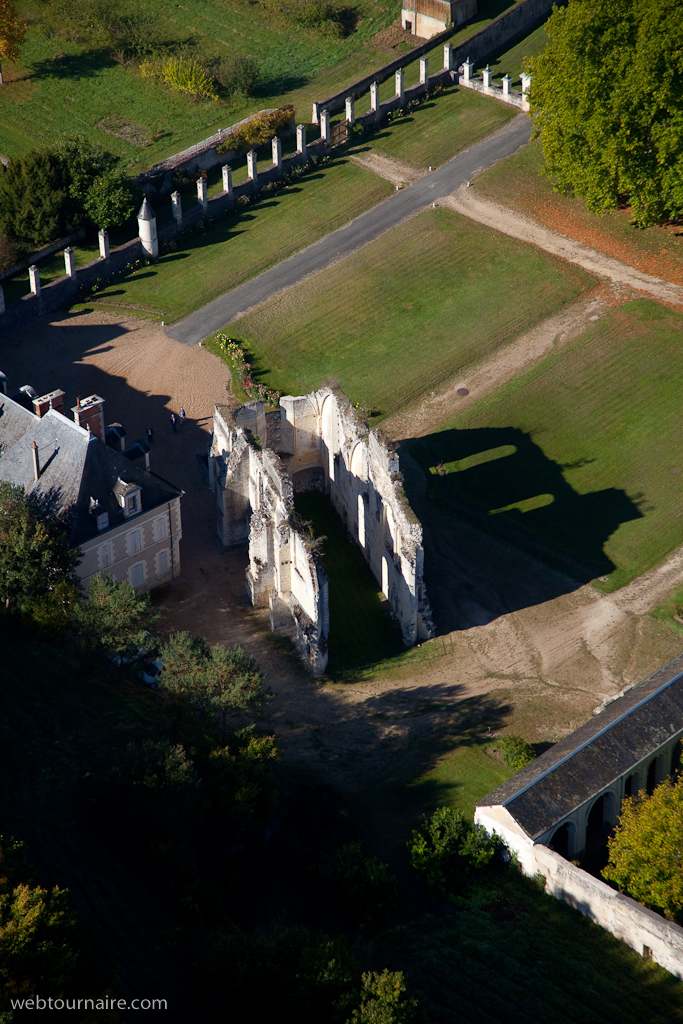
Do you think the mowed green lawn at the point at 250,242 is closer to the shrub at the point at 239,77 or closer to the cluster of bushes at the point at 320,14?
the shrub at the point at 239,77

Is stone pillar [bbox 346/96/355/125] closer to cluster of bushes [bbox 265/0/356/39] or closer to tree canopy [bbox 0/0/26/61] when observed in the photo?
cluster of bushes [bbox 265/0/356/39]

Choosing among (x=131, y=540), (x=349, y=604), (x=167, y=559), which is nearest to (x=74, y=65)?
(x=167, y=559)

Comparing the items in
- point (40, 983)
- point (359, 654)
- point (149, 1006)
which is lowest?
point (359, 654)

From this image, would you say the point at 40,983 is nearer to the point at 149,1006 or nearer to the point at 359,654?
the point at 149,1006

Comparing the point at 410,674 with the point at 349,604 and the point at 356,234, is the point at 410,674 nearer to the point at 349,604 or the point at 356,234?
the point at 349,604

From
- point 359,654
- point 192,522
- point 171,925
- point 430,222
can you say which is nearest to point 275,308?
point 430,222
